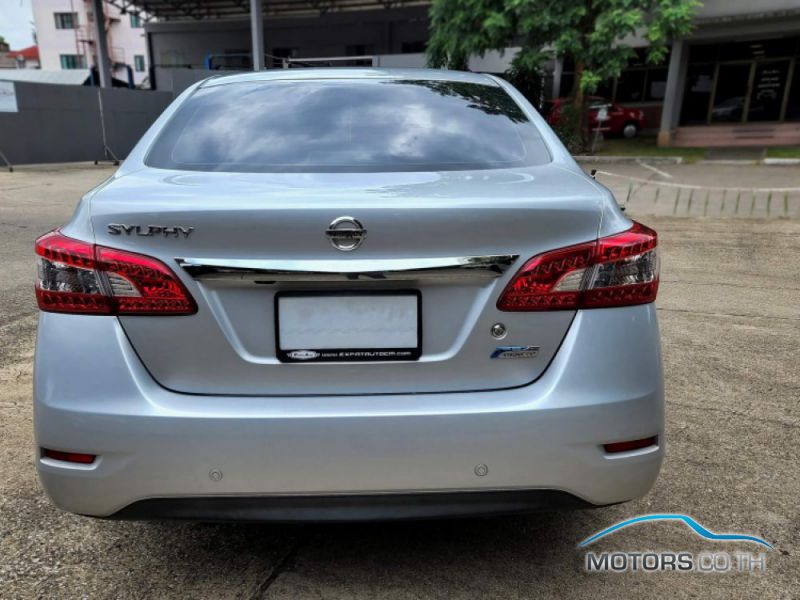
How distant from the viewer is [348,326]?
66.5 inches

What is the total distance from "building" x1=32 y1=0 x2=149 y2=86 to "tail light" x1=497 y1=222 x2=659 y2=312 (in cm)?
5598

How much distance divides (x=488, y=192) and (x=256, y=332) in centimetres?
74

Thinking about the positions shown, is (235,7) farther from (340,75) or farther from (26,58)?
(26,58)

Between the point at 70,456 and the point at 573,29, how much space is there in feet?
56.7

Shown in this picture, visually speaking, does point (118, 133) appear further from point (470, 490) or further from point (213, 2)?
point (470, 490)

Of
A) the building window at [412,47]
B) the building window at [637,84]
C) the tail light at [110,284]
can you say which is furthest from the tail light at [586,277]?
the building window at [412,47]

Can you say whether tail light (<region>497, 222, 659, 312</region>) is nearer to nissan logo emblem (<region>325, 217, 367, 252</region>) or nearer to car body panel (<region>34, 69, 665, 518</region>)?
car body panel (<region>34, 69, 665, 518</region>)

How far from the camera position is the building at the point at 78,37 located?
50.5m

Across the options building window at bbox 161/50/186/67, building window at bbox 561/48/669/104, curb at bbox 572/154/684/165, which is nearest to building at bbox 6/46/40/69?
building window at bbox 161/50/186/67

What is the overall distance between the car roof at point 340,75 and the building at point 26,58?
2996 inches

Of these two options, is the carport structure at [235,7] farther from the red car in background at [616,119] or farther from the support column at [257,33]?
the red car in background at [616,119]

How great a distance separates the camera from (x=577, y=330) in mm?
1721

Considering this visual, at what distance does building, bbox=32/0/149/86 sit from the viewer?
5047 centimetres

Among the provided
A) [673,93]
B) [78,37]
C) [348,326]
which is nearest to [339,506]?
[348,326]
